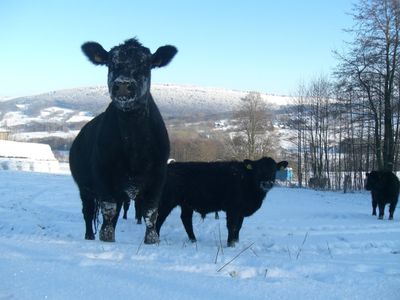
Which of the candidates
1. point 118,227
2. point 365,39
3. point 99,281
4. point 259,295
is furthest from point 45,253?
point 365,39

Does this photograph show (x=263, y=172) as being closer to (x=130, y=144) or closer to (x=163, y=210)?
(x=163, y=210)

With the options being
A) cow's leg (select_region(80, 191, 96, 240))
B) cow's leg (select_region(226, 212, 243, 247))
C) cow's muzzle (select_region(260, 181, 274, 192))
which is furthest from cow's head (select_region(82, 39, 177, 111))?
cow's muzzle (select_region(260, 181, 274, 192))

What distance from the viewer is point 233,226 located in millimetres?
10258

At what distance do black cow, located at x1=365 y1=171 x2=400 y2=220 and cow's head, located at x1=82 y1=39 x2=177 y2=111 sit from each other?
42.7 ft

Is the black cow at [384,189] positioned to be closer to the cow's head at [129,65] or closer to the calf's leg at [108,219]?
the cow's head at [129,65]

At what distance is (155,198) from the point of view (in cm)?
634

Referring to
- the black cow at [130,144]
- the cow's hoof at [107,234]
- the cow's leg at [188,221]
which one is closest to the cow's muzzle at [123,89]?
the black cow at [130,144]

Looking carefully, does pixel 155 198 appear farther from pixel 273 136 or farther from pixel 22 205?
pixel 273 136

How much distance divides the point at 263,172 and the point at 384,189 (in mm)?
8461

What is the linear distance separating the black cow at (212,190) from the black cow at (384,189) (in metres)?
8.07

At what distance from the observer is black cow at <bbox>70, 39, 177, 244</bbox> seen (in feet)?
19.9

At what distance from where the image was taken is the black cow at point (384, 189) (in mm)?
17328

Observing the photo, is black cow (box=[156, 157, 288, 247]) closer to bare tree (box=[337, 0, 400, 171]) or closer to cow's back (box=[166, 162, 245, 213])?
cow's back (box=[166, 162, 245, 213])

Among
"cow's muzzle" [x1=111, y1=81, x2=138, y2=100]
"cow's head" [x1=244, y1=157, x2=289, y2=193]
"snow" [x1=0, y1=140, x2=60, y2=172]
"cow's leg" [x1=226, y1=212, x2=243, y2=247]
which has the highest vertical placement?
"snow" [x1=0, y1=140, x2=60, y2=172]
